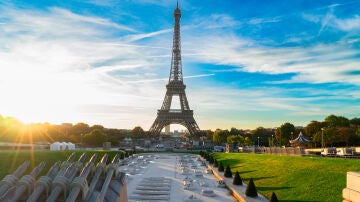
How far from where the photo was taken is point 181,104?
97.8 meters

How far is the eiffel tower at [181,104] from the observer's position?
95562mm

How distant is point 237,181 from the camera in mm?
27078

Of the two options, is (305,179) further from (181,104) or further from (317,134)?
(181,104)

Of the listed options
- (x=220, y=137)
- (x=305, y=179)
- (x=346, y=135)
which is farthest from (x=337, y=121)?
(x=305, y=179)

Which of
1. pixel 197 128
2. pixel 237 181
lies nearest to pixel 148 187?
pixel 237 181

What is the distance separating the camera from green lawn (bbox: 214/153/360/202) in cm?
1922

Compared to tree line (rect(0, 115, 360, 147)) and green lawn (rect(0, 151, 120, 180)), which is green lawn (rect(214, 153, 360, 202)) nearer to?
green lawn (rect(0, 151, 120, 180))

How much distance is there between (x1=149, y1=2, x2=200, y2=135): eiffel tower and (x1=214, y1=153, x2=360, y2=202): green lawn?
64121 mm

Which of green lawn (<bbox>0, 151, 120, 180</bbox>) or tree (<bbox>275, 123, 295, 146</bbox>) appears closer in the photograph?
green lawn (<bbox>0, 151, 120, 180</bbox>)

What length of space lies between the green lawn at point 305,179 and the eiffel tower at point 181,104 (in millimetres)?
64121

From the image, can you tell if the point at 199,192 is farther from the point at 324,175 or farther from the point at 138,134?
the point at 138,134

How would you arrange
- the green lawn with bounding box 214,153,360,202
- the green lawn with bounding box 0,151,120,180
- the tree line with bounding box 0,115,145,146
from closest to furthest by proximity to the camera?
the green lawn with bounding box 214,153,360,202 → the green lawn with bounding box 0,151,120,180 → the tree line with bounding box 0,115,145,146

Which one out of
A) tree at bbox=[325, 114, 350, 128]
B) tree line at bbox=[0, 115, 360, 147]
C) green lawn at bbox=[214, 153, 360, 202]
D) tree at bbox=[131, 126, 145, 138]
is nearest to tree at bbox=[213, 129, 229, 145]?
tree line at bbox=[0, 115, 360, 147]

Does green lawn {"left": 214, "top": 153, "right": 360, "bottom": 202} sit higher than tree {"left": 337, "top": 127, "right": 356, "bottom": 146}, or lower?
lower
